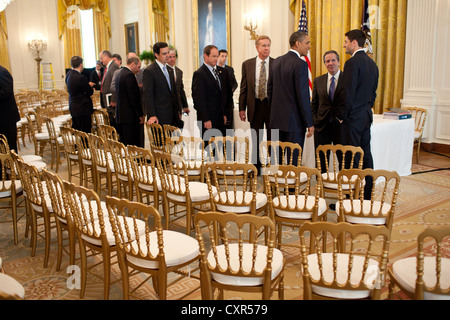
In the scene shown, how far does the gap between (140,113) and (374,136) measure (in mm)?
3569

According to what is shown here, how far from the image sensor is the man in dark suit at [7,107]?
5643mm

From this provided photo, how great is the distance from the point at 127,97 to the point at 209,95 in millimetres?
1428

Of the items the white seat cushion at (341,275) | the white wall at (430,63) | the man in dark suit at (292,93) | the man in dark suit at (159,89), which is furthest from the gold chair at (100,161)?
the white wall at (430,63)

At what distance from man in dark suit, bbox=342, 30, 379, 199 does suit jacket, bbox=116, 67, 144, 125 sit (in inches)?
133

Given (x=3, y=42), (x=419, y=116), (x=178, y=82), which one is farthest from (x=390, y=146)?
(x=3, y=42)

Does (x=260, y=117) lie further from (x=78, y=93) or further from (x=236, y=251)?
(x=236, y=251)

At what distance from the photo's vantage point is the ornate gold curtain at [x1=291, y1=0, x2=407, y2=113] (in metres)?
7.69

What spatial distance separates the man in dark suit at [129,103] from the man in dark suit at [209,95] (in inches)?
44.4

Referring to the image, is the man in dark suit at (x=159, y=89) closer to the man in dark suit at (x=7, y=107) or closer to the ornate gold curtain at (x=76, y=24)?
the man in dark suit at (x=7, y=107)

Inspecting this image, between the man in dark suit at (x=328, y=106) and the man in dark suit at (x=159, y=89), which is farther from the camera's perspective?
the man in dark suit at (x=159, y=89)

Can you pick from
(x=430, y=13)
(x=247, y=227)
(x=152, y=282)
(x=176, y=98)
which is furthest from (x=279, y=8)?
(x=152, y=282)
